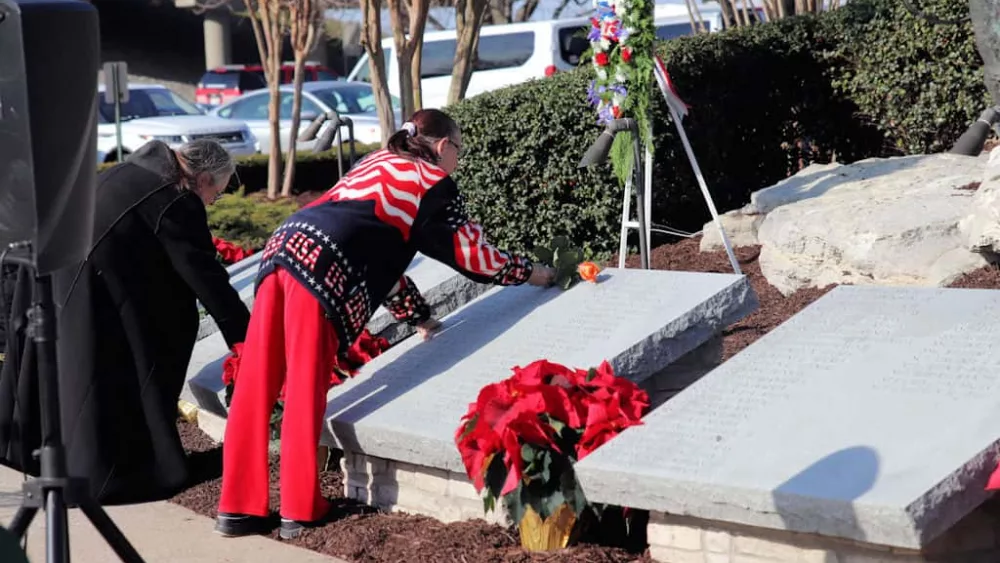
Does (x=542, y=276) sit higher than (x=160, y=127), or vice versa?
(x=542, y=276)

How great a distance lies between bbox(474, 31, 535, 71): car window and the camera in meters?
19.3

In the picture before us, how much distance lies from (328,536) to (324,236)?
1.03 metres

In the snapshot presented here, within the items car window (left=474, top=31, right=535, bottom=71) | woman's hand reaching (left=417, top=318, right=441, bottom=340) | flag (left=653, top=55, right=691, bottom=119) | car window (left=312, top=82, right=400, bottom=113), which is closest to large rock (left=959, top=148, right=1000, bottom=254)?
flag (left=653, top=55, right=691, bottom=119)

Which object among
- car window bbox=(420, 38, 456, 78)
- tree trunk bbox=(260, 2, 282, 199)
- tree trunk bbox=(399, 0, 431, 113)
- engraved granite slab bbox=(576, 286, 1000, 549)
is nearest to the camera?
engraved granite slab bbox=(576, 286, 1000, 549)

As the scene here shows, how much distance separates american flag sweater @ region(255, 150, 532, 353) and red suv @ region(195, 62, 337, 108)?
951 inches

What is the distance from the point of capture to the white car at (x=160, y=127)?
61.1 feet

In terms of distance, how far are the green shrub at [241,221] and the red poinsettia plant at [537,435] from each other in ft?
21.3

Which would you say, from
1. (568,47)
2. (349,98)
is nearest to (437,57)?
(349,98)

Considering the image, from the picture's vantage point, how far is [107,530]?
3289 millimetres

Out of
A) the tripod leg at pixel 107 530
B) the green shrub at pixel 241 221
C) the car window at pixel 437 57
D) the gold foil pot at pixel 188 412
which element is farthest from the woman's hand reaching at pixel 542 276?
the car window at pixel 437 57

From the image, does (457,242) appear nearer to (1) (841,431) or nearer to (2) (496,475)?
(2) (496,475)

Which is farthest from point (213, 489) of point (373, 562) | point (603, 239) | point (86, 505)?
point (603, 239)

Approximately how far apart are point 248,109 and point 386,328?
51.4 feet

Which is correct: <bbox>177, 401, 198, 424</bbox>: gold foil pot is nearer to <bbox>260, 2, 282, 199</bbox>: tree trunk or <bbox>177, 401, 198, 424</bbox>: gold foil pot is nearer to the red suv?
<bbox>260, 2, 282, 199</bbox>: tree trunk
